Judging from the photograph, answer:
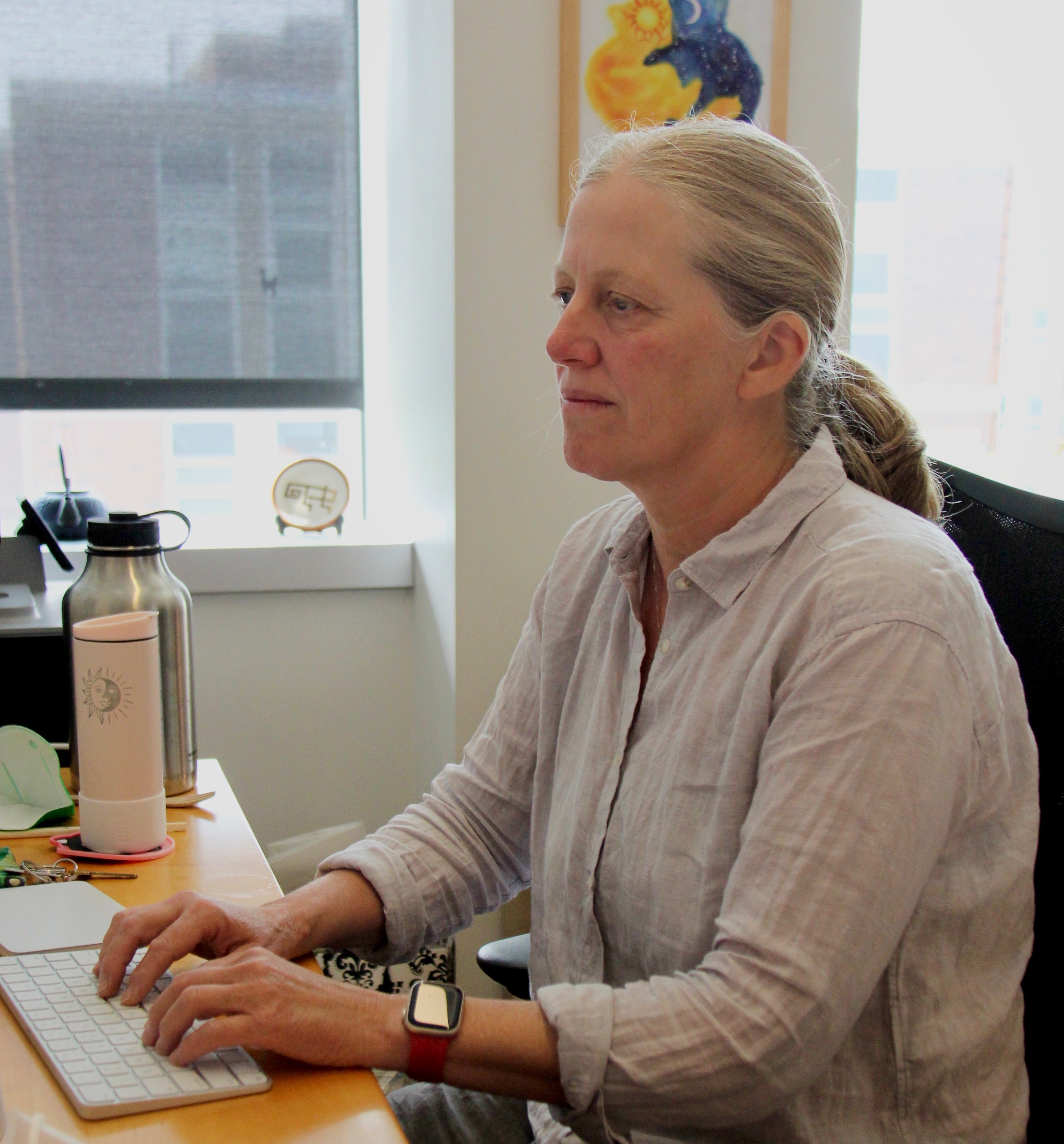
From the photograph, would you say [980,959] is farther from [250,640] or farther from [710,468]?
[250,640]

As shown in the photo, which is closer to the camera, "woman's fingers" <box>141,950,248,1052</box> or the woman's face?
"woman's fingers" <box>141,950,248,1052</box>

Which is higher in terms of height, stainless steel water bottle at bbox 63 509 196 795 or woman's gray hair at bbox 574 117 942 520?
woman's gray hair at bbox 574 117 942 520

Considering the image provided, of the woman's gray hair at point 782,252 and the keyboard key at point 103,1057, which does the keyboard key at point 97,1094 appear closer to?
the keyboard key at point 103,1057

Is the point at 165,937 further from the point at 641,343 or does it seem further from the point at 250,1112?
the point at 641,343

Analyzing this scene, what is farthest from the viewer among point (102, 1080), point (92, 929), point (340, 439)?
point (340, 439)

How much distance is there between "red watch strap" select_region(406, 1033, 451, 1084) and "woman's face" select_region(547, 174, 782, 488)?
20.4 inches

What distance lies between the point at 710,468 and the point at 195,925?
593 millimetres

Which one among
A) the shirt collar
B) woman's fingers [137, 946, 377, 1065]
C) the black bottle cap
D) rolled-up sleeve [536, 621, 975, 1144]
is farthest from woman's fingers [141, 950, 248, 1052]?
the black bottle cap

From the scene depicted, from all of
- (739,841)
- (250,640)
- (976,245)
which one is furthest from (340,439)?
(739,841)

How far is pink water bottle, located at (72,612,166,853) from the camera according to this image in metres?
1.20

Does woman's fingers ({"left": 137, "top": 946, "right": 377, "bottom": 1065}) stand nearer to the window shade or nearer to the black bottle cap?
the black bottle cap

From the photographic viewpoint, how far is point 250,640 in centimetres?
248

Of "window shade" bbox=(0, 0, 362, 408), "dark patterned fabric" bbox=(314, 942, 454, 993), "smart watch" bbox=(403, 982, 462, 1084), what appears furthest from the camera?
"window shade" bbox=(0, 0, 362, 408)

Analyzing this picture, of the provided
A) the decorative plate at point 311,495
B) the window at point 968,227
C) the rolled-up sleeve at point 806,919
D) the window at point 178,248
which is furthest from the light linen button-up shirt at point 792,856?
the window at point 968,227
